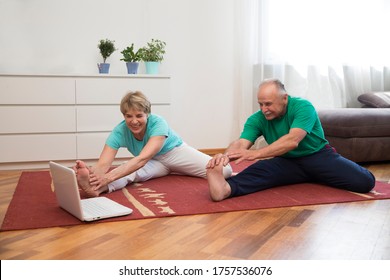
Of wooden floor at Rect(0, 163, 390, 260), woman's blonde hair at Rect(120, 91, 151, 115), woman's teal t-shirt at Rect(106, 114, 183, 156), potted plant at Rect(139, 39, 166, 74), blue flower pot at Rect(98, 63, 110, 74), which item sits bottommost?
wooden floor at Rect(0, 163, 390, 260)

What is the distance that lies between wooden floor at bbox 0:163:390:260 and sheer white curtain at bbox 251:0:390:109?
2.64 meters

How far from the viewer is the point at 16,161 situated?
150 inches

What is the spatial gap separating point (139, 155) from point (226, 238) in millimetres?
906

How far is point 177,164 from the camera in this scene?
9.64 ft

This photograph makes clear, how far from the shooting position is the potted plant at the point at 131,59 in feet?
13.6

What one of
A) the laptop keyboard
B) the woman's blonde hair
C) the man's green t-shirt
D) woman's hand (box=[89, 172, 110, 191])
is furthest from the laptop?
the man's green t-shirt

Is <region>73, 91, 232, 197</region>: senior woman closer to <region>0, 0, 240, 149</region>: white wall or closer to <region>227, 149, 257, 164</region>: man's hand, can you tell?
<region>227, 149, 257, 164</region>: man's hand

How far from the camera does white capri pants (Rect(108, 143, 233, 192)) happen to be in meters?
2.89

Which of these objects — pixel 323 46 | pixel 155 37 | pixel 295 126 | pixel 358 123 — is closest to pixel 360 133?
pixel 358 123

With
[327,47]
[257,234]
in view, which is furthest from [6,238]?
[327,47]

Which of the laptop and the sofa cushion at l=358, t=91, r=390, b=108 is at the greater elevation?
the sofa cushion at l=358, t=91, r=390, b=108

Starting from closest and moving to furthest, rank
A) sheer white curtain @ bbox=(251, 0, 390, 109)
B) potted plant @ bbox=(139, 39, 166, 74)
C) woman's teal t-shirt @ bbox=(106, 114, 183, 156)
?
woman's teal t-shirt @ bbox=(106, 114, 183, 156)
potted plant @ bbox=(139, 39, 166, 74)
sheer white curtain @ bbox=(251, 0, 390, 109)

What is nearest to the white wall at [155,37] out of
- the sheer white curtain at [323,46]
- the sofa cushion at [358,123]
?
the sheer white curtain at [323,46]
